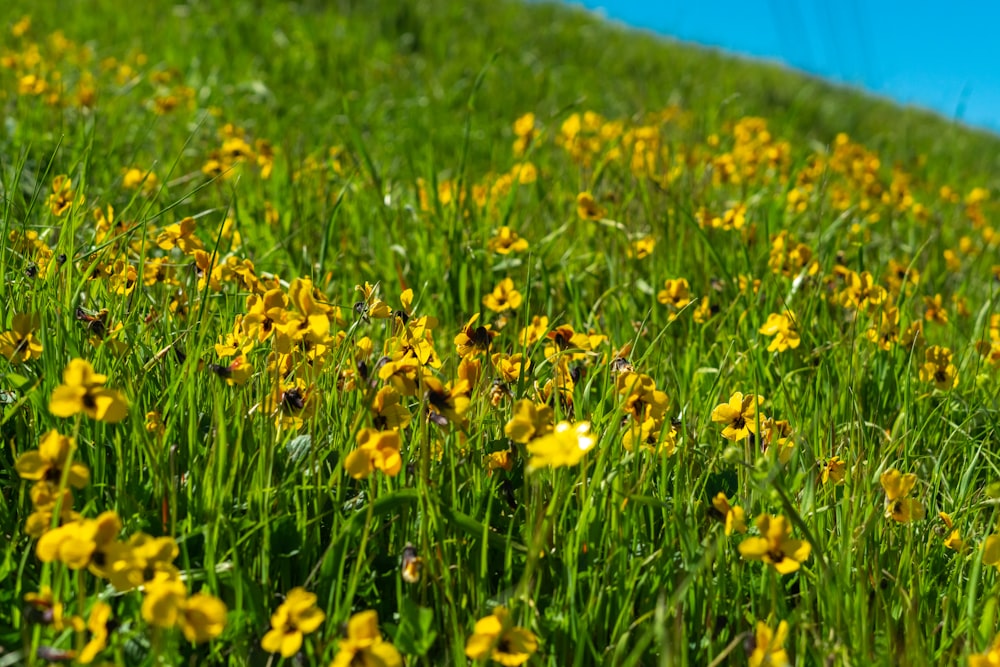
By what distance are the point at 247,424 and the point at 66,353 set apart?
0.44 metres

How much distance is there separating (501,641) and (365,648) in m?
0.20

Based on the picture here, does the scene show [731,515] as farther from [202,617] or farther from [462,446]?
[202,617]

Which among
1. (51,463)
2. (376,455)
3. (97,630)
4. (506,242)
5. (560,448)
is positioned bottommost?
(97,630)

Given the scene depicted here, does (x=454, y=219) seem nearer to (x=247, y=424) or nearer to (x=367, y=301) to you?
(x=367, y=301)

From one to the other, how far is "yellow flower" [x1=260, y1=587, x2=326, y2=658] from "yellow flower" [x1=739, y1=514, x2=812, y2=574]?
58cm

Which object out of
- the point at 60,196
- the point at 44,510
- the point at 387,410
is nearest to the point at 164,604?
the point at 44,510

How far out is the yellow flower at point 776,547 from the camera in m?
1.26

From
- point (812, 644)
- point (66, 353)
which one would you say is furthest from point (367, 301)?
point (812, 644)

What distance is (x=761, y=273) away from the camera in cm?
325

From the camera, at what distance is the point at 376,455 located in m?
1.32

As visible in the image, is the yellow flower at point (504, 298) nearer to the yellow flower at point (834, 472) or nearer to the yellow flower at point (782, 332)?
the yellow flower at point (782, 332)

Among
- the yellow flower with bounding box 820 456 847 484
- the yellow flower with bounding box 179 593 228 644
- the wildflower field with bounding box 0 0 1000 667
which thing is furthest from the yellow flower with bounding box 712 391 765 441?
the yellow flower with bounding box 179 593 228 644

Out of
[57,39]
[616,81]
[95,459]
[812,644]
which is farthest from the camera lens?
[616,81]

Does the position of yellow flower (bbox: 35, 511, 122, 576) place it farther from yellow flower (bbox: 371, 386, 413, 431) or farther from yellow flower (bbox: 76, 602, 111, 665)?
yellow flower (bbox: 371, 386, 413, 431)
